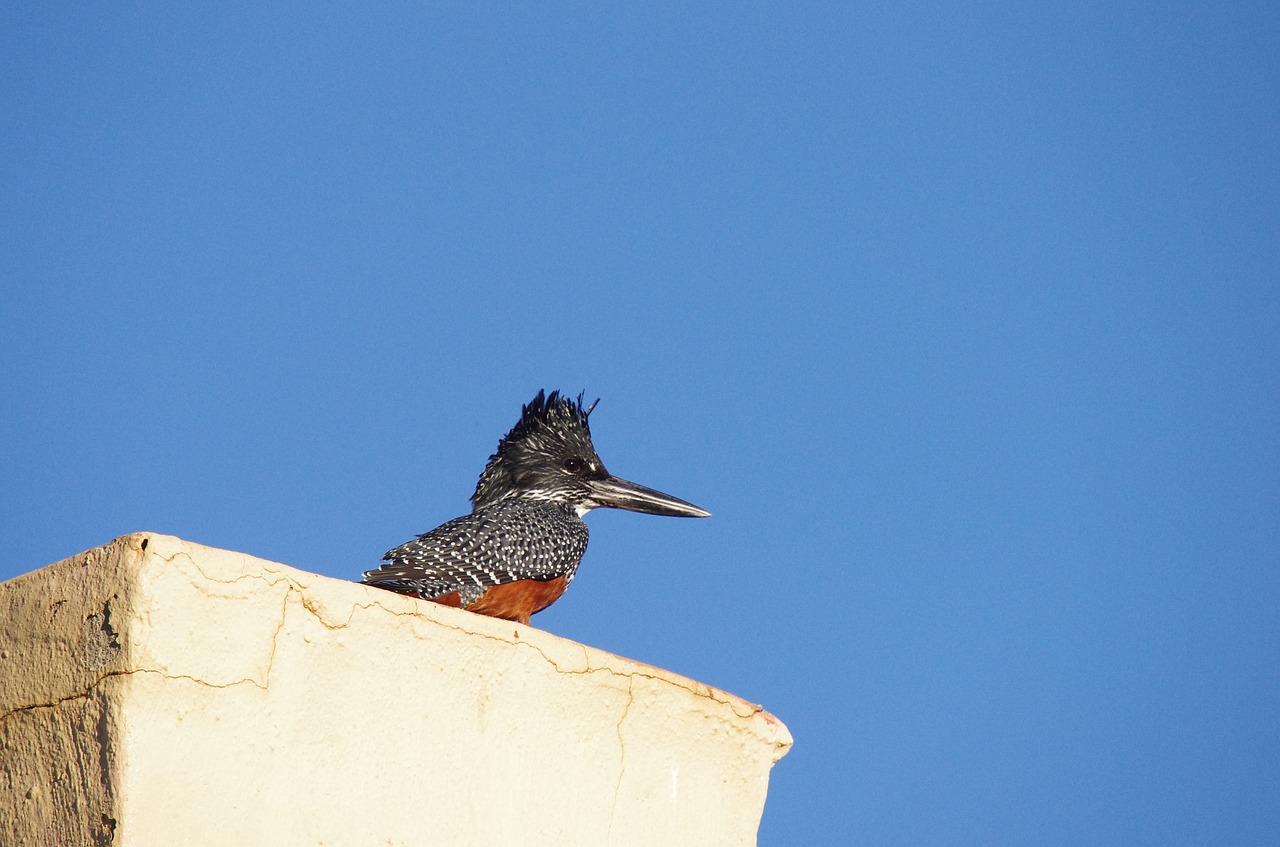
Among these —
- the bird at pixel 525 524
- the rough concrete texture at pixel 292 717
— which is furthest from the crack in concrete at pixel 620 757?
the bird at pixel 525 524

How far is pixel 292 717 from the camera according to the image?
3.32 meters

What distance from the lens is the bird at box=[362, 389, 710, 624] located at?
487cm

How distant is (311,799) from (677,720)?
1.23m

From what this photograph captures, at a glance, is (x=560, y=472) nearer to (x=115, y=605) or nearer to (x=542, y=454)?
(x=542, y=454)

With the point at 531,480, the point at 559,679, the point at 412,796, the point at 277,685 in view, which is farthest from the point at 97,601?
the point at 531,480

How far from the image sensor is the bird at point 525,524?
4867mm

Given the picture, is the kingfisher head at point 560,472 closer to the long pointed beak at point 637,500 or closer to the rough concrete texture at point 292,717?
the long pointed beak at point 637,500

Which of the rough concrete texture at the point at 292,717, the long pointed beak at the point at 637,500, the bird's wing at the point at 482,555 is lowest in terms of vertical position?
the rough concrete texture at the point at 292,717

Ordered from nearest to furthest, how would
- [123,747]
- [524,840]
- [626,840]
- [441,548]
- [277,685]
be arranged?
[123,747], [277,685], [524,840], [626,840], [441,548]

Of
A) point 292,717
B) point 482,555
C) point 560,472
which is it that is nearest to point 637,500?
point 560,472

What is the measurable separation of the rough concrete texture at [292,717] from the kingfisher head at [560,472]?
220 cm

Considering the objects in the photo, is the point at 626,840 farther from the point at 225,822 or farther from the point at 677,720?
the point at 225,822

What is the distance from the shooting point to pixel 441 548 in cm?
493

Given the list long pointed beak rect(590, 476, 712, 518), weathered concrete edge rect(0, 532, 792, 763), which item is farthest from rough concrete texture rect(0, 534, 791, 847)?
long pointed beak rect(590, 476, 712, 518)
